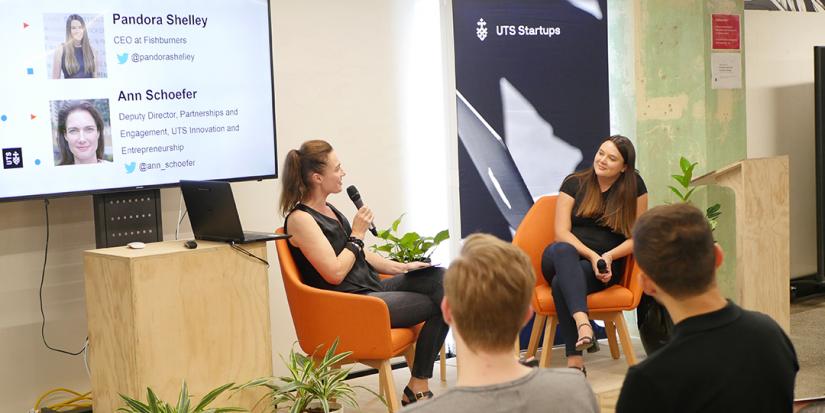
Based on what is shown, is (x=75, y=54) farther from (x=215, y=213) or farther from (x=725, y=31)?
(x=725, y=31)

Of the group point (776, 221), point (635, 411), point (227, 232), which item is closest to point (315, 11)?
point (227, 232)

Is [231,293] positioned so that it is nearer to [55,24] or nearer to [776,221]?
[55,24]

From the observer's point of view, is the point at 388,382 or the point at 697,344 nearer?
the point at 697,344

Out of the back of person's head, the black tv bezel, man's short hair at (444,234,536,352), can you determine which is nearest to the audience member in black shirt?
man's short hair at (444,234,536,352)

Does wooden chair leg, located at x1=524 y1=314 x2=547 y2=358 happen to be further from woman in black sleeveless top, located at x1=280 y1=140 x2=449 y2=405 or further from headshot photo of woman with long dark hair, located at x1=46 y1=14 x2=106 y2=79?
headshot photo of woman with long dark hair, located at x1=46 y1=14 x2=106 y2=79

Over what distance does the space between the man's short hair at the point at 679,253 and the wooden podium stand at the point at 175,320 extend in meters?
2.25

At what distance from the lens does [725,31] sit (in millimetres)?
5938

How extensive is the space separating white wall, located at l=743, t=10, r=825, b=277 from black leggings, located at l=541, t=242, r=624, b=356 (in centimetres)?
298

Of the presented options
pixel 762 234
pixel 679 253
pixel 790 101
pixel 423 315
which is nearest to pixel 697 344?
pixel 679 253

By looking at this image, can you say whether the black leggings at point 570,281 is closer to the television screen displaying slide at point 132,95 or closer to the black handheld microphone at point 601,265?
the black handheld microphone at point 601,265

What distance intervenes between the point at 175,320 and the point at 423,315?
114 centimetres

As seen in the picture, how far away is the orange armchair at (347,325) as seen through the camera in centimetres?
412

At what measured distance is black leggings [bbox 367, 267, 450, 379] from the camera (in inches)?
171

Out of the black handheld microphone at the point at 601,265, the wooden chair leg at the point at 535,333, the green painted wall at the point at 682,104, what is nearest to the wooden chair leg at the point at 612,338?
the wooden chair leg at the point at 535,333
